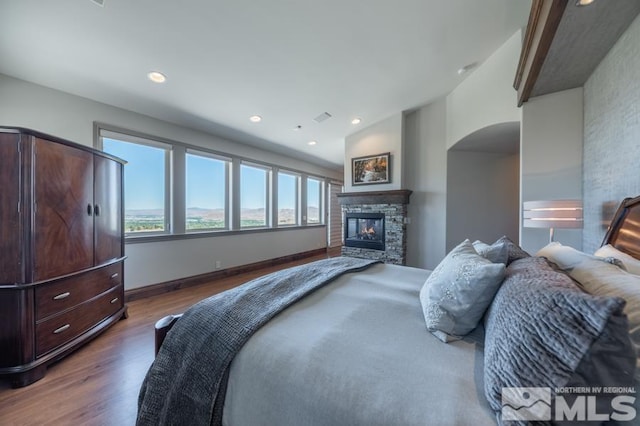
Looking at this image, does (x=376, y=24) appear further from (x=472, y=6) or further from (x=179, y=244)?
(x=179, y=244)

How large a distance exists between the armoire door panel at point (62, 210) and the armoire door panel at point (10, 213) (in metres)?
0.08

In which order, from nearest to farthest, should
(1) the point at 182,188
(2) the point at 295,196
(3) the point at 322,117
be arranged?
(1) the point at 182,188 < (3) the point at 322,117 < (2) the point at 295,196

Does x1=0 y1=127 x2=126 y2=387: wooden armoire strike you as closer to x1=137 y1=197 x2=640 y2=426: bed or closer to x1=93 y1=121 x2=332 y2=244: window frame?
x1=93 y1=121 x2=332 y2=244: window frame

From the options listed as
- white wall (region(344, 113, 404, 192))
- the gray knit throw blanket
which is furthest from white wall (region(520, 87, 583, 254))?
the gray knit throw blanket

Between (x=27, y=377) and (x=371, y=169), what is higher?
(x=371, y=169)

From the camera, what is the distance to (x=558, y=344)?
1.95ft

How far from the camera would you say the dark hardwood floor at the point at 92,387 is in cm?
146

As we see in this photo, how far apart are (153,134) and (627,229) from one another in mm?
4845

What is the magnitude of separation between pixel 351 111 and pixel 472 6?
1.95 m

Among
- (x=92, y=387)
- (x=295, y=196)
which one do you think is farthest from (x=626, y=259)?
(x=295, y=196)

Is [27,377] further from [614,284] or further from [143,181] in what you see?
Answer: [614,284]

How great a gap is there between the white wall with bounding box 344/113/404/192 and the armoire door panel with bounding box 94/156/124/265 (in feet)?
12.1

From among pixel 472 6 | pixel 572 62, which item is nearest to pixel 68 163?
pixel 472 6

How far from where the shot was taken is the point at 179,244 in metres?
3.83
